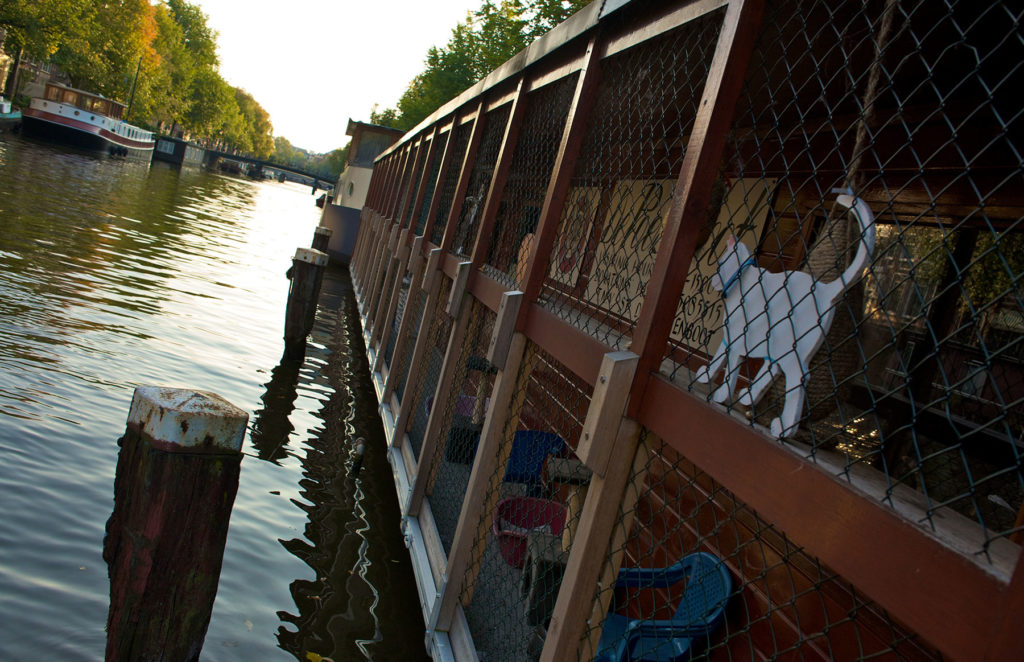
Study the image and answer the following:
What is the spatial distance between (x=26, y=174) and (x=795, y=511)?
26.0m

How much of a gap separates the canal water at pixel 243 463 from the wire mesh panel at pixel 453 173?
Answer: 7.65 feet

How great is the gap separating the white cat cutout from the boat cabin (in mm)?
48086

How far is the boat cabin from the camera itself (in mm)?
41938

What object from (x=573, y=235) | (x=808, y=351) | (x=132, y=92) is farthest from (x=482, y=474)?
(x=132, y=92)

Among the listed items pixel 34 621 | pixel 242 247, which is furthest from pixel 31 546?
pixel 242 247

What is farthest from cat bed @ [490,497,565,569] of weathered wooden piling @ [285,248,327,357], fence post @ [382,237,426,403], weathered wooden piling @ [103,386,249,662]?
weathered wooden piling @ [285,248,327,357]

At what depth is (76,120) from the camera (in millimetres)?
42438

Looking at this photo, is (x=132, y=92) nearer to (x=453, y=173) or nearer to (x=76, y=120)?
(x=76, y=120)

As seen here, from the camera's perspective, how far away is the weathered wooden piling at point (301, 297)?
382 inches

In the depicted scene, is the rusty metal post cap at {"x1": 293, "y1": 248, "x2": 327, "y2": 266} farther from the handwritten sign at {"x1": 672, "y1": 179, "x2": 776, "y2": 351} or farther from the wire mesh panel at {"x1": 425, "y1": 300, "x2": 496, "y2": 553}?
the handwritten sign at {"x1": 672, "y1": 179, "x2": 776, "y2": 351}

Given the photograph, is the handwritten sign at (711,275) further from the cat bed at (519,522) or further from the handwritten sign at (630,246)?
the cat bed at (519,522)

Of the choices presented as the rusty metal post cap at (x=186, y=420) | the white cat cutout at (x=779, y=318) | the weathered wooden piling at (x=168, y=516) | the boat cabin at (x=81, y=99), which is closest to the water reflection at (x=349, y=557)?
the weathered wooden piling at (x=168, y=516)

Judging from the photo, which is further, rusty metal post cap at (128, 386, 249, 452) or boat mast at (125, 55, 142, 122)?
boat mast at (125, 55, 142, 122)

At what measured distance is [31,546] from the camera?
15.0 ft
